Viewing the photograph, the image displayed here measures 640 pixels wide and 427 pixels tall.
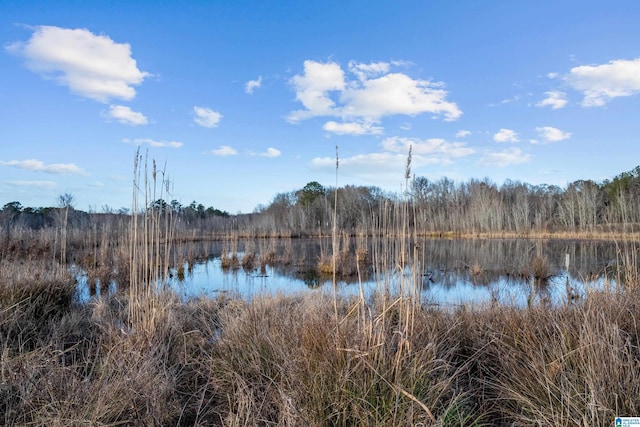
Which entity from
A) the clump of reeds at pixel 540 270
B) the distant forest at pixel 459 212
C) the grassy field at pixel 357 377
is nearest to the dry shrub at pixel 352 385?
the grassy field at pixel 357 377

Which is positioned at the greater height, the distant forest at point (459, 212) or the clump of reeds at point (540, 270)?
the distant forest at point (459, 212)

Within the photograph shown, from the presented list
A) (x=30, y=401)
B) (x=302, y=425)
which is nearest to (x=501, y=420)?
(x=302, y=425)

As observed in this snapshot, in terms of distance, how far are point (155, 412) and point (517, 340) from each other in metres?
2.60

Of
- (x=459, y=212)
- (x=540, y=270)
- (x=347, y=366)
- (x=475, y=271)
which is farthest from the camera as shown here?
(x=459, y=212)

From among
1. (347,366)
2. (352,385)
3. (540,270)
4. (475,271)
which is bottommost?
(475,271)

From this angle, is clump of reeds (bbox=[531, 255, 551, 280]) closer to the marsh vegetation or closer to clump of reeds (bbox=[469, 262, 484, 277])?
clump of reeds (bbox=[469, 262, 484, 277])

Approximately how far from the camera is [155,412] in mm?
2135

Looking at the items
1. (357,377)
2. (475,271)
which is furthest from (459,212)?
(357,377)

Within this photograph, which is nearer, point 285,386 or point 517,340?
point 285,386

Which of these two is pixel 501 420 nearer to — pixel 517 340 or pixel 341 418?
pixel 517 340

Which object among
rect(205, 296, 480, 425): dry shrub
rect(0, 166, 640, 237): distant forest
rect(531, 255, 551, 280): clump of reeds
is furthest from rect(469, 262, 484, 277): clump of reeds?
rect(0, 166, 640, 237): distant forest

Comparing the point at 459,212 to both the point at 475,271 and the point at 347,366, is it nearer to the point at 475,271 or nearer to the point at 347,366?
the point at 475,271

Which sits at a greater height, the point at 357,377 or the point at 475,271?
the point at 357,377

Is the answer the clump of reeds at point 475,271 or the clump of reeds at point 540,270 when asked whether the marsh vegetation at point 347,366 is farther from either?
the clump of reeds at point 475,271
